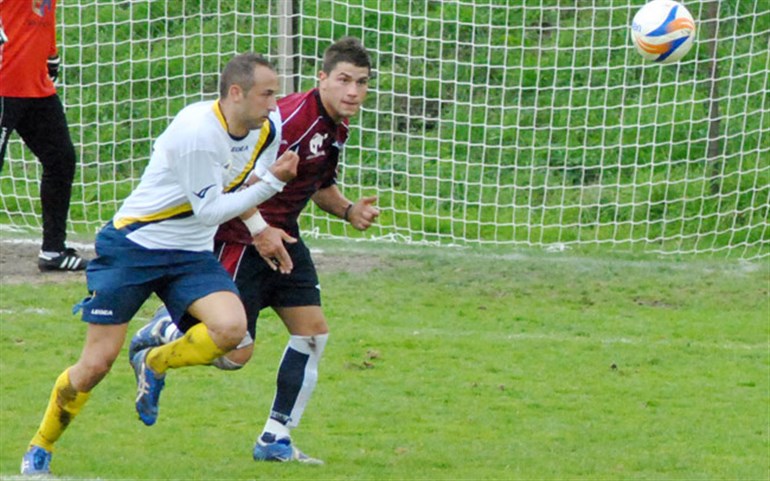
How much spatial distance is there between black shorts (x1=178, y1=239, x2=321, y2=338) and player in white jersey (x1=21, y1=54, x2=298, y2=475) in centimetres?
47

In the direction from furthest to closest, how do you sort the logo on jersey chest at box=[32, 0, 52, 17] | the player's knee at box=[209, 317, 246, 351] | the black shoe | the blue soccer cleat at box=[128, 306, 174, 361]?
the black shoe < the logo on jersey chest at box=[32, 0, 52, 17] < the blue soccer cleat at box=[128, 306, 174, 361] < the player's knee at box=[209, 317, 246, 351]

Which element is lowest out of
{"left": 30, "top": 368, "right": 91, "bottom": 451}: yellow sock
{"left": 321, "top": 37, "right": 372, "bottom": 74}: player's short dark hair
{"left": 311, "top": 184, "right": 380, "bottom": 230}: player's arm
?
{"left": 30, "top": 368, "right": 91, "bottom": 451}: yellow sock

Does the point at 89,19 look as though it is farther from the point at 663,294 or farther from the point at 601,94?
the point at 663,294

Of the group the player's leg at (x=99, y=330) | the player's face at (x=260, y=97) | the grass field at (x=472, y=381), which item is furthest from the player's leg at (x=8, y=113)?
the player's face at (x=260, y=97)

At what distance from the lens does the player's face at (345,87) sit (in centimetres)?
694

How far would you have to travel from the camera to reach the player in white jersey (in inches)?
245

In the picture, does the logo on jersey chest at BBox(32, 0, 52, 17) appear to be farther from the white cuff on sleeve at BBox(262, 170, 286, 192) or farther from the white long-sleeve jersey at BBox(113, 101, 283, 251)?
the white cuff on sleeve at BBox(262, 170, 286, 192)

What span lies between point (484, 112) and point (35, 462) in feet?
27.3

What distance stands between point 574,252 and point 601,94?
93.2 inches

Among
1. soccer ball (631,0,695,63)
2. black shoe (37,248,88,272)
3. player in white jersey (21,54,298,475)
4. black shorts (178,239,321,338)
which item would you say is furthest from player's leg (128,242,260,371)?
soccer ball (631,0,695,63)

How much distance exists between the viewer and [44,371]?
8.41 m

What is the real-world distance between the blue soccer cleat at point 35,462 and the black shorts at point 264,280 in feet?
3.66

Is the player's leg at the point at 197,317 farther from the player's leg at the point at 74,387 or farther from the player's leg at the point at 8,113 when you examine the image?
the player's leg at the point at 8,113

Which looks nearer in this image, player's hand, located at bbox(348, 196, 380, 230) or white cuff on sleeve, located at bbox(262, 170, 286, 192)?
white cuff on sleeve, located at bbox(262, 170, 286, 192)
